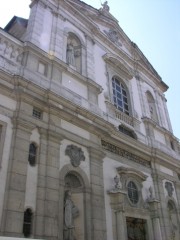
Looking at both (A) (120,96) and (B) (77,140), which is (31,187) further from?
(A) (120,96)

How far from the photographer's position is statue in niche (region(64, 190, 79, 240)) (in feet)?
32.7

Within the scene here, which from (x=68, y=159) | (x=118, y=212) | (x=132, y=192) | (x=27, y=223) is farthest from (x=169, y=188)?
(x=27, y=223)

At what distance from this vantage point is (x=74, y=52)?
1597 centimetres

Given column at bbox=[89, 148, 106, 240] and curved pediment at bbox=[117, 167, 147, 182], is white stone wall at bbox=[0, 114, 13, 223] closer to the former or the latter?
column at bbox=[89, 148, 106, 240]

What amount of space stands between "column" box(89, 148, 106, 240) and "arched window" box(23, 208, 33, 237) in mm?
2627

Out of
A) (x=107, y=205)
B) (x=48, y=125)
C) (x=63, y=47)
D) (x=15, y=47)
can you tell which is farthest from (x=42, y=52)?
(x=107, y=205)

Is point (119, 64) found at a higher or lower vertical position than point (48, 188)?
higher

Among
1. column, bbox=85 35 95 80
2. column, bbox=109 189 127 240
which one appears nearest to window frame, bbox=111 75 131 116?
column, bbox=85 35 95 80

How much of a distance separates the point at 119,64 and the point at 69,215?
10889 mm

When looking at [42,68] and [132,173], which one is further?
[132,173]

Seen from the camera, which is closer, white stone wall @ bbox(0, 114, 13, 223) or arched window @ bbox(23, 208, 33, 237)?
white stone wall @ bbox(0, 114, 13, 223)

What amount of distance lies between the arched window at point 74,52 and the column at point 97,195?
4.81 meters

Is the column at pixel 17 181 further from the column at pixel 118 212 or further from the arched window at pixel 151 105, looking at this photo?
the arched window at pixel 151 105

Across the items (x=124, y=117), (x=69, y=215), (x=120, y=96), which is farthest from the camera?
(x=120, y=96)
